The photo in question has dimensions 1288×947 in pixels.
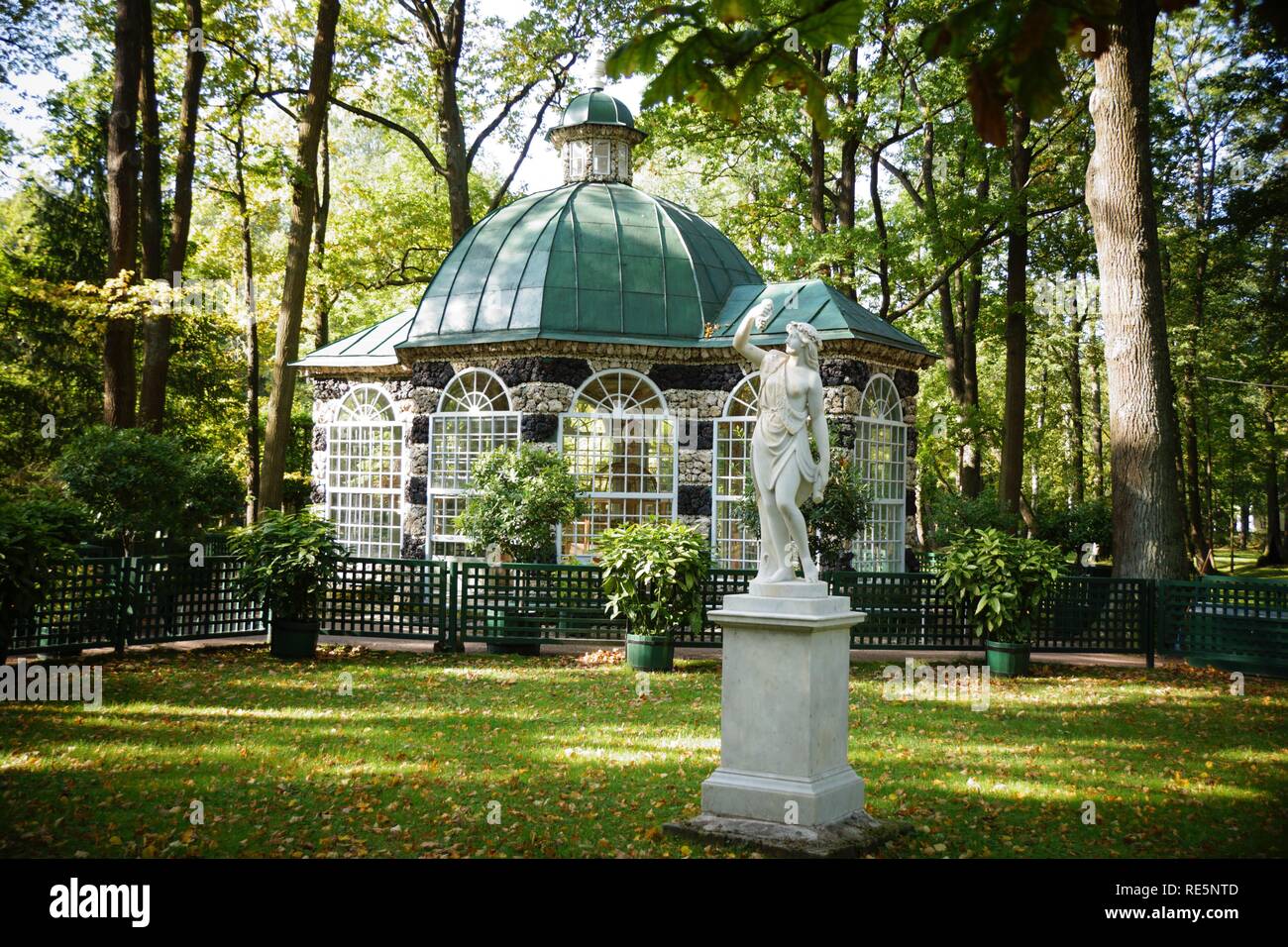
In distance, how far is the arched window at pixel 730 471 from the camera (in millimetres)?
18281

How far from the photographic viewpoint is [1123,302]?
52.2 ft

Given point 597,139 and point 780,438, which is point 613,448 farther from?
point 780,438

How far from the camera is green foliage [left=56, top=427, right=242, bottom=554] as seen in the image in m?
15.3

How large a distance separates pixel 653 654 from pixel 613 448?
6284 millimetres

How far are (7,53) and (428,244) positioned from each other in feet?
40.3

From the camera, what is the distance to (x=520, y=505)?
15883mm

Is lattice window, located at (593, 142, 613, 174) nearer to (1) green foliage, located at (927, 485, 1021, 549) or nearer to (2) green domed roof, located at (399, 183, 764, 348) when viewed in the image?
(2) green domed roof, located at (399, 183, 764, 348)

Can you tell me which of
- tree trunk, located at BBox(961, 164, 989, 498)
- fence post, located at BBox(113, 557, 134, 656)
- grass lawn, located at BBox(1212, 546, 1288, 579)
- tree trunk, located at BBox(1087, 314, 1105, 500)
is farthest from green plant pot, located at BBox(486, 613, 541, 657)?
grass lawn, located at BBox(1212, 546, 1288, 579)

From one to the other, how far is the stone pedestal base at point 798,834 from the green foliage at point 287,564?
820cm

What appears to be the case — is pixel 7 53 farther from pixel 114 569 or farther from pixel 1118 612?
pixel 1118 612

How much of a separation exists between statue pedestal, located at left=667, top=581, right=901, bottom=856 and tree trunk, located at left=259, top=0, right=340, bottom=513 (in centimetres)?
1240

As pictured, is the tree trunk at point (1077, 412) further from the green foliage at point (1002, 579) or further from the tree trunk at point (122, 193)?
the tree trunk at point (122, 193)
